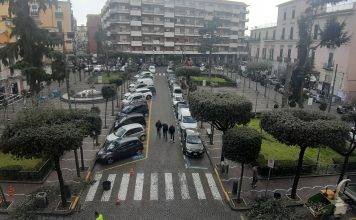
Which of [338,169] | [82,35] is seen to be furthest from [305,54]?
[82,35]

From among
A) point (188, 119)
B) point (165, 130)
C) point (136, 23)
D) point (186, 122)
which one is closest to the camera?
point (165, 130)

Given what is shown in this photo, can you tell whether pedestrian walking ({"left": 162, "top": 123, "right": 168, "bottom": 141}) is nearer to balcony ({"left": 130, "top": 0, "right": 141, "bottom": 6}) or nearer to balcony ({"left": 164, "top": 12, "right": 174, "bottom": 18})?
balcony ({"left": 130, "top": 0, "right": 141, "bottom": 6})

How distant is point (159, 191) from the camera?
20109 millimetres

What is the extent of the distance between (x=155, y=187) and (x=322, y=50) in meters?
45.0

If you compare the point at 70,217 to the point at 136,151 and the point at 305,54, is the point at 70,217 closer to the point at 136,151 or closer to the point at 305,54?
the point at 136,151

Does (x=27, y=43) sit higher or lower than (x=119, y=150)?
higher

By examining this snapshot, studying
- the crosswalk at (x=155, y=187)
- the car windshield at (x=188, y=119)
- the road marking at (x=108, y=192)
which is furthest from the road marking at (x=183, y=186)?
the car windshield at (x=188, y=119)

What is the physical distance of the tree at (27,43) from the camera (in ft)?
92.8

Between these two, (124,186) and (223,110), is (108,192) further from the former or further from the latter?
(223,110)

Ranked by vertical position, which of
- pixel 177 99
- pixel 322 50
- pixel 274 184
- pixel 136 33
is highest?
pixel 136 33

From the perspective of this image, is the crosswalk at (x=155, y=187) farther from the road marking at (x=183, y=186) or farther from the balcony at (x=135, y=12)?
the balcony at (x=135, y=12)

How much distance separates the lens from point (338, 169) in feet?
77.0

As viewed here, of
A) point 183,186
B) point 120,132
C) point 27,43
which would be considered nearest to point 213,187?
point 183,186

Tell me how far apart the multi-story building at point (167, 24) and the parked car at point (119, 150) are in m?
66.3
